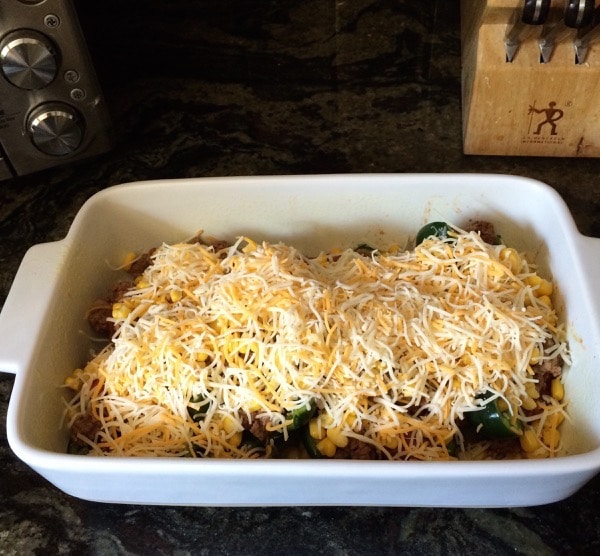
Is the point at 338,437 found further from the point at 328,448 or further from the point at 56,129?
the point at 56,129

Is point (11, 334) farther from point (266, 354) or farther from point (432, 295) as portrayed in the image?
point (432, 295)

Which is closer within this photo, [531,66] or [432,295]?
[432,295]

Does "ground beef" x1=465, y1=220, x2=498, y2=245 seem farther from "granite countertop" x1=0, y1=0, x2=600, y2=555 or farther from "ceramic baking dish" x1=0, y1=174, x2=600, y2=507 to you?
"granite countertop" x1=0, y1=0, x2=600, y2=555

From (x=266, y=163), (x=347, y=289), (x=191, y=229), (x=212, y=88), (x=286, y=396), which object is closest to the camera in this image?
(x=286, y=396)

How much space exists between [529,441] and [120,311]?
2.08 ft

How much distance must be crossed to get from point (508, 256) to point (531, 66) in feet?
1.42

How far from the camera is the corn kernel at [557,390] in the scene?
3.14 feet

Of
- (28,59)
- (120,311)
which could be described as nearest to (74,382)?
(120,311)

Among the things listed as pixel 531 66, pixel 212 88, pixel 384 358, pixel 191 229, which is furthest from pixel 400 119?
pixel 384 358

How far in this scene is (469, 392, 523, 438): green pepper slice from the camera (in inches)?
35.7

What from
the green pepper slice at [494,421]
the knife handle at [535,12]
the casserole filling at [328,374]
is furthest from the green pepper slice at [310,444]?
the knife handle at [535,12]

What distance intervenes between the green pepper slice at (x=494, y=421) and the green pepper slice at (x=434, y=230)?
30 cm

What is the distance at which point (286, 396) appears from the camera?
892 millimetres

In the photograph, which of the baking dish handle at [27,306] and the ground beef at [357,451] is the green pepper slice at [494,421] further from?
the baking dish handle at [27,306]
